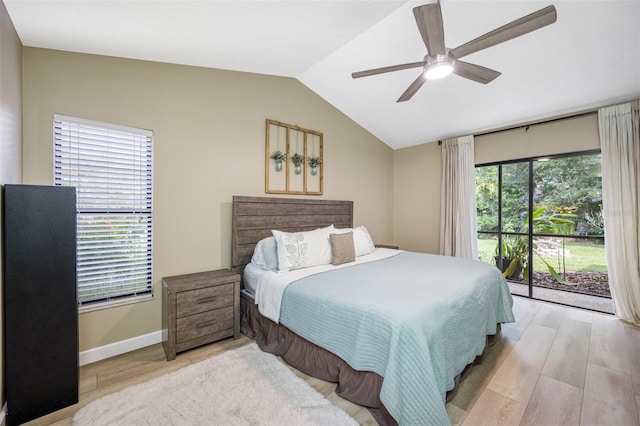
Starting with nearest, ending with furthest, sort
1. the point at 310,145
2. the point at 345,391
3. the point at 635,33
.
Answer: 1. the point at 345,391
2. the point at 635,33
3. the point at 310,145

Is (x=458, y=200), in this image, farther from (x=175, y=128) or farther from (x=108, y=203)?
(x=108, y=203)

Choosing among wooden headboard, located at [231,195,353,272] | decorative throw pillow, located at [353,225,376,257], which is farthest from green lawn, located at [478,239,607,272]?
wooden headboard, located at [231,195,353,272]

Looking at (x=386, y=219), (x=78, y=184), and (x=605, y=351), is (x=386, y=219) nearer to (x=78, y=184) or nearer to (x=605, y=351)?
(x=605, y=351)

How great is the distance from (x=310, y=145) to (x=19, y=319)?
320cm

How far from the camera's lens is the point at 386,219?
511cm

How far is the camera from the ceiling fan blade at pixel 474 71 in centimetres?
205

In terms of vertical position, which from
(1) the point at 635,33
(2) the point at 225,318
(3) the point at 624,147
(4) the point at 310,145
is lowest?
(2) the point at 225,318

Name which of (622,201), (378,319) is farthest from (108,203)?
(622,201)

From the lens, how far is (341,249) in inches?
117

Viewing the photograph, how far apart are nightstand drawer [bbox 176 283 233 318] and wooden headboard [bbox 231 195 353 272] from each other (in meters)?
0.43

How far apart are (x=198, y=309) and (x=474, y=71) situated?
3.05m

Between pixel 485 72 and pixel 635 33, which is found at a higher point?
pixel 635 33

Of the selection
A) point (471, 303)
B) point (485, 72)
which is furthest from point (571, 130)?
point (471, 303)

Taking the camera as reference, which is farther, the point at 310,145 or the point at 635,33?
the point at 310,145
